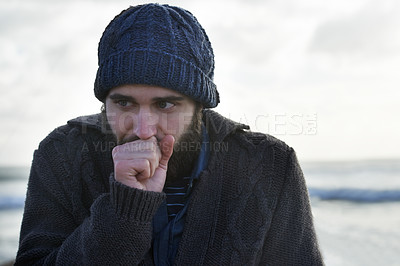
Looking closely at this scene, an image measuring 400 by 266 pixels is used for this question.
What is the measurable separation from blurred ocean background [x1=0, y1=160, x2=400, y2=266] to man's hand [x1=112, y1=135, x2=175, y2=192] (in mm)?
3838

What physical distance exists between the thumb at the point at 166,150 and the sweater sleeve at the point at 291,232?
0.68m

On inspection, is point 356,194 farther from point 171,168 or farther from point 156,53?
point 156,53

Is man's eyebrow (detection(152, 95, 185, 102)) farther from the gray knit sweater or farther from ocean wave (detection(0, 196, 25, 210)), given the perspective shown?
ocean wave (detection(0, 196, 25, 210))

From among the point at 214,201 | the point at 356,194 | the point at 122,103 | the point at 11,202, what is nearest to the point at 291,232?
the point at 214,201

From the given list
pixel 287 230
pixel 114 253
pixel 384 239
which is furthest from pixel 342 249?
pixel 114 253

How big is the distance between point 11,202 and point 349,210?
840 centimetres

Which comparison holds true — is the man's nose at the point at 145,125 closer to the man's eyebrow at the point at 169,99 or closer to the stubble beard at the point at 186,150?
the man's eyebrow at the point at 169,99

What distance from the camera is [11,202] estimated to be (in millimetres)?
11156

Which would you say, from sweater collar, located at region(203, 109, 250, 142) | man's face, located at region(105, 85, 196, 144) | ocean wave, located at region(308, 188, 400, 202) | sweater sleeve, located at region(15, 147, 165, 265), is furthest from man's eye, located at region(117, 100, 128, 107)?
ocean wave, located at region(308, 188, 400, 202)

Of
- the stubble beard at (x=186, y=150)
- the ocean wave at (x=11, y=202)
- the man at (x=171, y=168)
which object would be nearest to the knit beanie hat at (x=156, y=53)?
the man at (x=171, y=168)

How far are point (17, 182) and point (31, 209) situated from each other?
46.7 feet

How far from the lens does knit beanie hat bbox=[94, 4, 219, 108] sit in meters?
2.09

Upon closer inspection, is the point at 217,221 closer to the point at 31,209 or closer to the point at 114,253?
the point at 114,253

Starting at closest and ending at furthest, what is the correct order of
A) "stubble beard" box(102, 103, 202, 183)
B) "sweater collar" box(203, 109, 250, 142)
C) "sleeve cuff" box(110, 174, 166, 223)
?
"sleeve cuff" box(110, 174, 166, 223) < "stubble beard" box(102, 103, 202, 183) < "sweater collar" box(203, 109, 250, 142)
